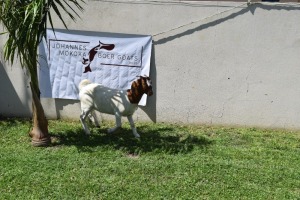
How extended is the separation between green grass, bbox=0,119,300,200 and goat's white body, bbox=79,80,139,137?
0.46 meters

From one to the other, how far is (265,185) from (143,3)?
370 centimetres

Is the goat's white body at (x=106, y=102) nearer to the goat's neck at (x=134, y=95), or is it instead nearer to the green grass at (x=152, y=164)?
the goat's neck at (x=134, y=95)

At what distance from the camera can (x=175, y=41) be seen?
672 centimetres

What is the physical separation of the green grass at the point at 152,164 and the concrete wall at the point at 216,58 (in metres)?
0.36

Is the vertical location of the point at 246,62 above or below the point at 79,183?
above

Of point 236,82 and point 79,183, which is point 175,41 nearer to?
point 236,82

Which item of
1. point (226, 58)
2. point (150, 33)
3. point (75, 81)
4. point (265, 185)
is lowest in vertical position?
point (265, 185)

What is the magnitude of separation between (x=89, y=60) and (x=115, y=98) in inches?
54.2

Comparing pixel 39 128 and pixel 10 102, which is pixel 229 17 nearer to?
pixel 39 128

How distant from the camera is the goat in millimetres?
5613

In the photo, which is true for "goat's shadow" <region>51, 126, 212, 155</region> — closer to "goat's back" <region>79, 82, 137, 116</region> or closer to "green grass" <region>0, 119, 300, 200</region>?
"green grass" <region>0, 119, 300, 200</region>

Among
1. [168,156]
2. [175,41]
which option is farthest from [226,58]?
[168,156]

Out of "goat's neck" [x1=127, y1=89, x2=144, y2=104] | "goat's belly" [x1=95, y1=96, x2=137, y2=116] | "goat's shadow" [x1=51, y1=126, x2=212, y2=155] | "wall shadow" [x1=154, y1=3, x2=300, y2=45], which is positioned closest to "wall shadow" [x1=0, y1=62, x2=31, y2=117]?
"goat's shadow" [x1=51, y1=126, x2=212, y2=155]

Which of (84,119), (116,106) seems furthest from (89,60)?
(116,106)
